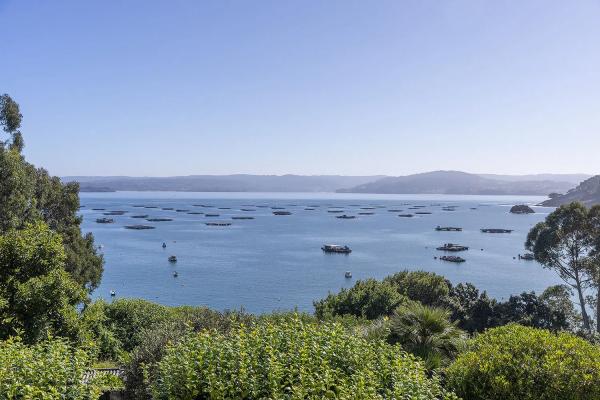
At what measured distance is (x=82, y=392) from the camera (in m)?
6.07

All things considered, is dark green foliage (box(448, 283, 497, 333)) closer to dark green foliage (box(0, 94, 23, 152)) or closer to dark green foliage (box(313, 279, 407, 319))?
dark green foliage (box(313, 279, 407, 319))

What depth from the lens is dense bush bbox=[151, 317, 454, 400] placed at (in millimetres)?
6211

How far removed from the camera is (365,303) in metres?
25.4

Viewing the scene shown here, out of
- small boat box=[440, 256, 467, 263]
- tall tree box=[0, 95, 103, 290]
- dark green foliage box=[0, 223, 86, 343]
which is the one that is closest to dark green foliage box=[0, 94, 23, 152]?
tall tree box=[0, 95, 103, 290]

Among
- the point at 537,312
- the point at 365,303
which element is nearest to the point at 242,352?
the point at 365,303

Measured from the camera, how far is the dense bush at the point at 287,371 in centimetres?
621

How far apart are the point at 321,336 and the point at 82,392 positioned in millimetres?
3738

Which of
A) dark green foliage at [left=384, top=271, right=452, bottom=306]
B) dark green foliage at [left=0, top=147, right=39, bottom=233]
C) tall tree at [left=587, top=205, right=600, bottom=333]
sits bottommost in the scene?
dark green foliage at [left=384, top=271, right=452, bottom=306]

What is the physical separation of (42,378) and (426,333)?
8.39m

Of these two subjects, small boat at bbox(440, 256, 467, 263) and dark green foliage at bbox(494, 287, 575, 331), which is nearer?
dark green foliage at bbox(494, 287, 575, 331)

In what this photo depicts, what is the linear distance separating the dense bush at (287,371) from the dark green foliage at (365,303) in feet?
57.4

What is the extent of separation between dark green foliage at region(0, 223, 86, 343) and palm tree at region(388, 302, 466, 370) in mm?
7983

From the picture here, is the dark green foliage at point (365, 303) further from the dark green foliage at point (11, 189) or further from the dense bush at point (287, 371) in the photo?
the dense bush at point (287, 371)

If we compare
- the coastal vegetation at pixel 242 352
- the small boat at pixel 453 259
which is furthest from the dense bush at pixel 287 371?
the small boat at pixel 453 259
